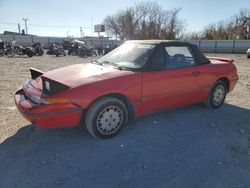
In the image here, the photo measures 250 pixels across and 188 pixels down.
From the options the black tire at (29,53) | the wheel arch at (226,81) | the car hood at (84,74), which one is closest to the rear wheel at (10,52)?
the black tire at (29,53)

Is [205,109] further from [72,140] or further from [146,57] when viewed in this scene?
[72,140]

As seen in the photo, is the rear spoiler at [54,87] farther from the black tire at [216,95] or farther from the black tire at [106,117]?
the black tire at [216,95]

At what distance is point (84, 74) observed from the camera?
418cm

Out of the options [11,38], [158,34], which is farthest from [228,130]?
[158,34]

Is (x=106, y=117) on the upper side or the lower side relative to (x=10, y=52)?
upper

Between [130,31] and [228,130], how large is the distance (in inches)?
2215

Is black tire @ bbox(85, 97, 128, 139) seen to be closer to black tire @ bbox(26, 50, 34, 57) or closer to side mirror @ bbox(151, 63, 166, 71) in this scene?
side mirror @ bbox(151, 63, 166, 71)

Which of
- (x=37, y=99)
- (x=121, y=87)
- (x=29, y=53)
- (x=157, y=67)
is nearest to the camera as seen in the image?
(x=37, y=99)

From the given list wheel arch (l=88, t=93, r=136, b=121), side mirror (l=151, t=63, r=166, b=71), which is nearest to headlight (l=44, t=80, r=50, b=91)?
wheel arch (l=88, t=93, r=136, b=121)

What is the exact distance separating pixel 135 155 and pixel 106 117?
762 mm

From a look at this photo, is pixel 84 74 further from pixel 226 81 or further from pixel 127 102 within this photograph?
pixel 226 81

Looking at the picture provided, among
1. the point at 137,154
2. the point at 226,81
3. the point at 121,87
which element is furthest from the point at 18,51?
the point at 137,154

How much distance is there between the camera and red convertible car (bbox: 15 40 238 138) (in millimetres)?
3703

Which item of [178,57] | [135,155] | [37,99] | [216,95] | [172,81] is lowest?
[135,155]
